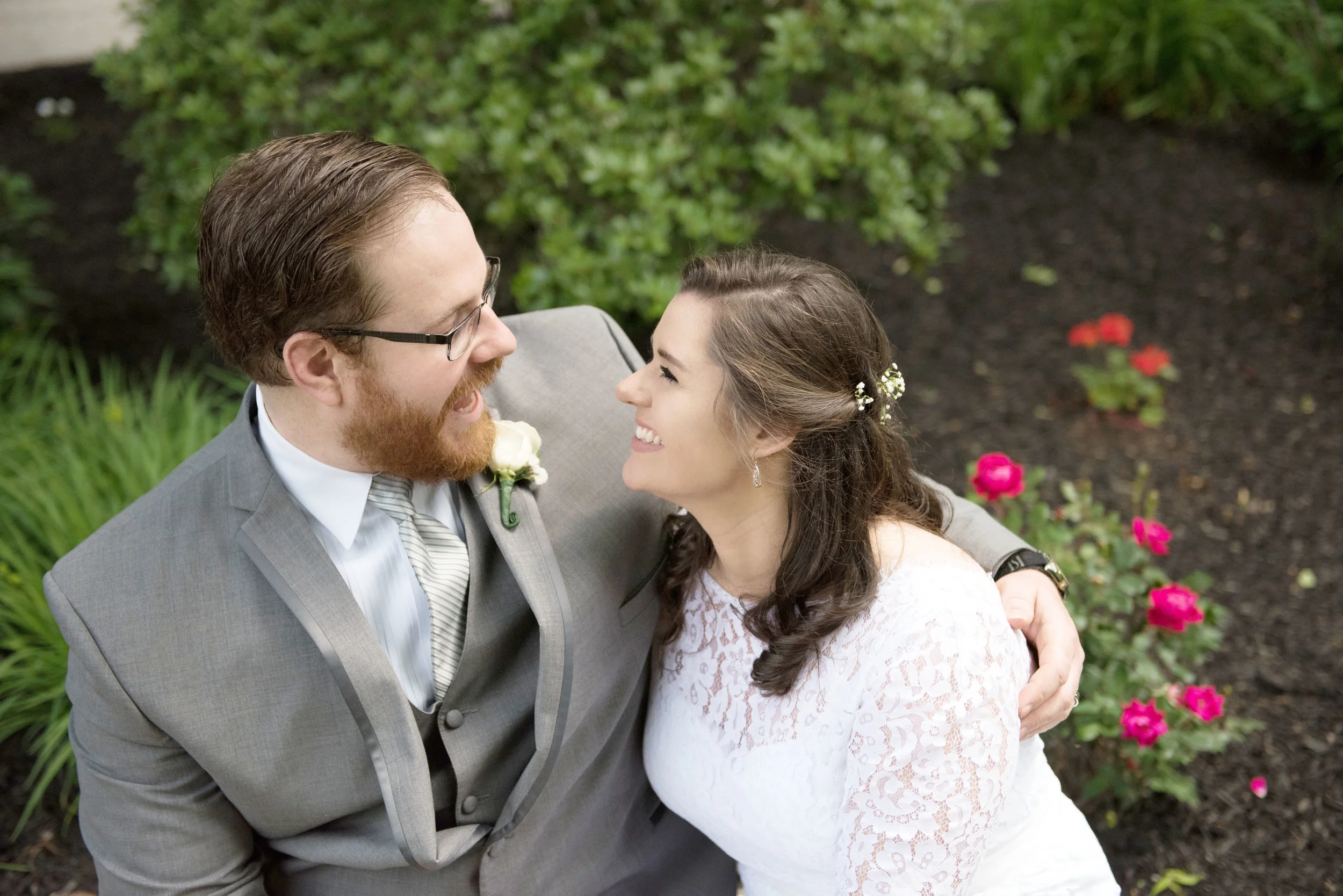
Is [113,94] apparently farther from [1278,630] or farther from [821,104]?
[1278,630]

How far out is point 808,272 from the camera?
1937mm

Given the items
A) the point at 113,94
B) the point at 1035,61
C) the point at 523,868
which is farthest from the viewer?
the point at 1035,61

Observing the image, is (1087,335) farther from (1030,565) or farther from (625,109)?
(1030,565)

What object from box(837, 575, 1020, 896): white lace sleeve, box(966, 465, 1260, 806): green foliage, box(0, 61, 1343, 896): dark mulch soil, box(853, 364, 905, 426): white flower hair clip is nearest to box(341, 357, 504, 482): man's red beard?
box(853, 364, 905, 426): white flower hair clip

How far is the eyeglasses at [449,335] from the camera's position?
6.23 feet

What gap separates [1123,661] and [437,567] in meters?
1.73

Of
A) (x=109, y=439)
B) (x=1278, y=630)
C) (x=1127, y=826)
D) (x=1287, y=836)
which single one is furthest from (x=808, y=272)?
(x=109, y=439)

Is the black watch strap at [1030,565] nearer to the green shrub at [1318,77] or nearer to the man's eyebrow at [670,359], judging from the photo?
the man's eyebrow at [670,359]

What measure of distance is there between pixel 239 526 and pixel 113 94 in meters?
3.99

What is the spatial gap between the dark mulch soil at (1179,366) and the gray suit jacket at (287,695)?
852 mm

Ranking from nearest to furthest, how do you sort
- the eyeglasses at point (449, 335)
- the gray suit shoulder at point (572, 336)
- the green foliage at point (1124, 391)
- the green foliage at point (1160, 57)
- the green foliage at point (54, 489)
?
the eyeglasses at point (449, 335) < the gray suit shoulder at point (572, 336) < the green foliage at point (54, 489) < the green foliage at point (1124, 391) < the green foliage at point (1160, 57)

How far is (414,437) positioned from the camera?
6.47ft

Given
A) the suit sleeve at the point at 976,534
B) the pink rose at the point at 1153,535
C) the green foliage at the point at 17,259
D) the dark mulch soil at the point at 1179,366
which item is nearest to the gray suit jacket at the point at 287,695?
the suit sleeve at the point at 976,534

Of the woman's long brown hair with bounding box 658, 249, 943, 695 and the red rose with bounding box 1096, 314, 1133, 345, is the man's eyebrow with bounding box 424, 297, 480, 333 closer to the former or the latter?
the woman's long brown hair with bounding box 658, 249, 943, 695
